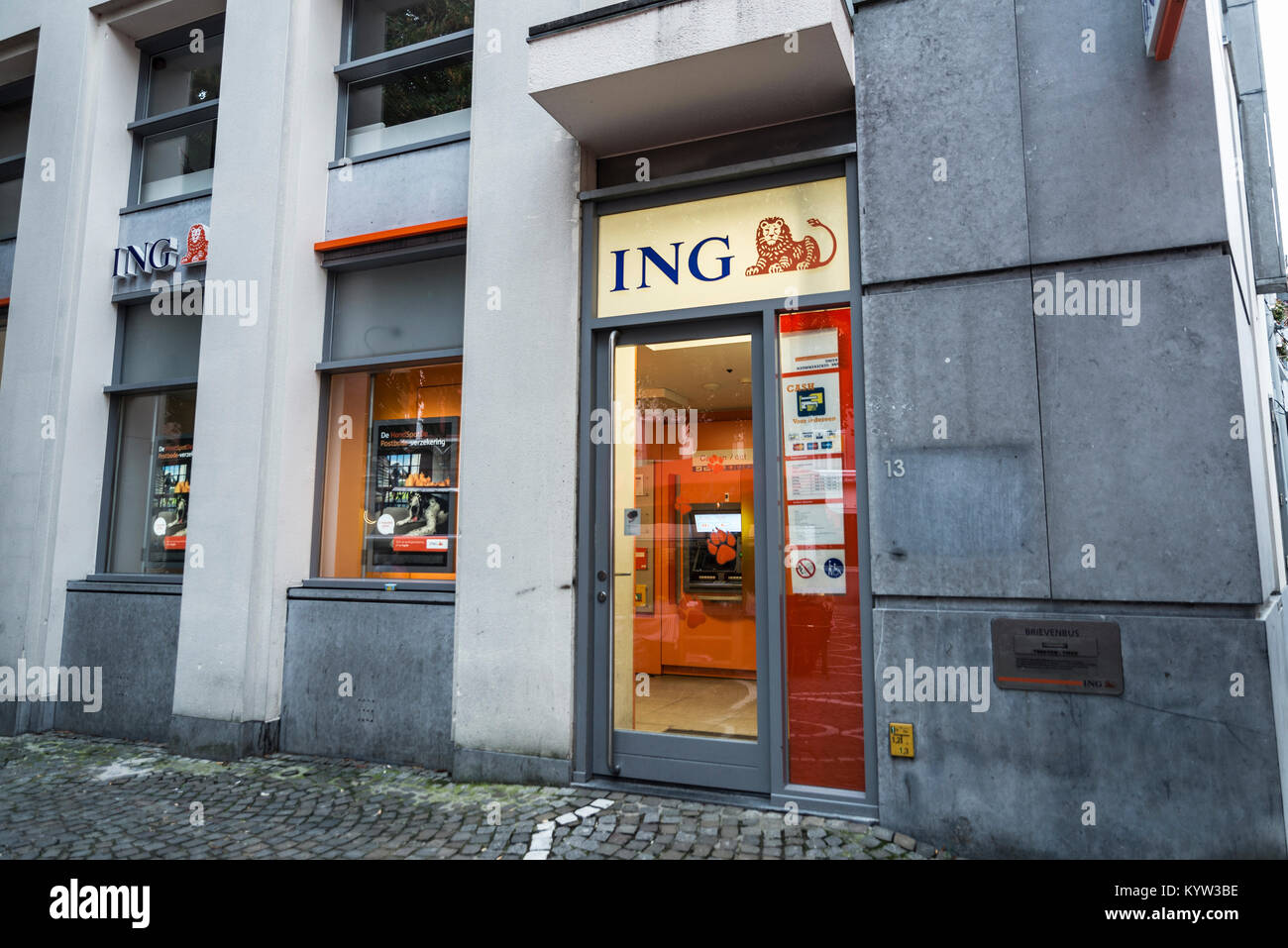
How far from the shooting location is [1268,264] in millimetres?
6434

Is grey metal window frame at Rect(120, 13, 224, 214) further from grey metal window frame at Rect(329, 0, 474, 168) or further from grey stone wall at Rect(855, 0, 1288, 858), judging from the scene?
grey stone wall at Rect(855, 0, 1288, 858)

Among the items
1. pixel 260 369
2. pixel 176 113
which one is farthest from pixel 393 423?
pixel 176 113

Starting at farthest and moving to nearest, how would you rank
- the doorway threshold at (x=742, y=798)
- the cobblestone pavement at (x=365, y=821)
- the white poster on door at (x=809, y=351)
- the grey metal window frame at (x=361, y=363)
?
1. the grey metal window frame at (x=361, y=363)
2. the white poster on door at (x=809, y=351)
3. the doorway threshold at (x=742, y=798)
4. the cobblestone pavement at (x=365, y=821)

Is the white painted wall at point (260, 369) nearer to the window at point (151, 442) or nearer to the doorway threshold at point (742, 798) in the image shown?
the window at point (151, 442)

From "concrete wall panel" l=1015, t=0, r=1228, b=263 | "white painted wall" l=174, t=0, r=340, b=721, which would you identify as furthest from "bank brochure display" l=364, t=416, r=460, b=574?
"concrete wall panel" l=1015, t=0, r=1228, b=263

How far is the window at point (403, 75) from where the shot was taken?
6.24m

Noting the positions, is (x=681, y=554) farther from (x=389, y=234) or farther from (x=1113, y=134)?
(x=389, y=234)

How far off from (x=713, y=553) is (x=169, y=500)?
5.23 meters

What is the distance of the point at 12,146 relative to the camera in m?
8.79

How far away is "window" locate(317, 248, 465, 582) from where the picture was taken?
605cm

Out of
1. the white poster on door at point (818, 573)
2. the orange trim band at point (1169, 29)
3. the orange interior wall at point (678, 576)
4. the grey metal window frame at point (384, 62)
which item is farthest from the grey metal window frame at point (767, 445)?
the grey metal window frame at point (384, 62)

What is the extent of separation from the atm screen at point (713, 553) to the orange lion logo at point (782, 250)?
1.55 meters

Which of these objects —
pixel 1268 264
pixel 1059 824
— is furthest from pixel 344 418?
pixel 1268 264

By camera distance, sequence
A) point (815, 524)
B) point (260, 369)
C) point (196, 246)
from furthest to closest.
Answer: point (196, 246)
point (260, 369)
point (815, 524)
